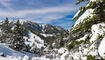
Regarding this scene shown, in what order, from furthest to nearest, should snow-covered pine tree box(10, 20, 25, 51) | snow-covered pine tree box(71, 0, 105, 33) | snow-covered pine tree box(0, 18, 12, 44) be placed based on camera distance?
snow-covered pine tree box(0, 18, 12, 44) → snow-covered pine tree box(10, 20, 25, 51) → snow-covered pine tree box(71, 0, 105, 33)

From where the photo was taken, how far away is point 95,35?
16.2ft

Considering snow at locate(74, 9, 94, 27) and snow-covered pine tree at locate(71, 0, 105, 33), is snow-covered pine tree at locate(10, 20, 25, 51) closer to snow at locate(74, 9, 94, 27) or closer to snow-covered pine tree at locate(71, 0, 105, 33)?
snow-covered pine tree at locate(71, 0, 105, 33)

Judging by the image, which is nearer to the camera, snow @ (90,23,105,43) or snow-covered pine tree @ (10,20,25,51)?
snow @ (90,23,105,43)

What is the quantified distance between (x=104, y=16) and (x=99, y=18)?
0.93ft

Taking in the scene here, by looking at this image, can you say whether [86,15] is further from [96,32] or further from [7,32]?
[7,32]

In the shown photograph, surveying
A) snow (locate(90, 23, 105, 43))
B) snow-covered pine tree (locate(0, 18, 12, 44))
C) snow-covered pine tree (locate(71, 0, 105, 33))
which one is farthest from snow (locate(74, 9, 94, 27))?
snow-covered pine tree (locate(0, 18, 12, 44))

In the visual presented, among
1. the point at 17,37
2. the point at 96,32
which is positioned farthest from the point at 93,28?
the point at 17,37

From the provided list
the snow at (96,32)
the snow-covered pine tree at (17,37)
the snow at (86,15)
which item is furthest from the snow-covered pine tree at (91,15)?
the snow-covered pine tree at (17,37)

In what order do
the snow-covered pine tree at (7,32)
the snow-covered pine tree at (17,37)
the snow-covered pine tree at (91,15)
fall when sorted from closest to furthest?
1. the snow-covered pine tree at (91,15)
2. the snow-covered pine tree at (17,37)
3. the snow-covered pine tree at (7,32)

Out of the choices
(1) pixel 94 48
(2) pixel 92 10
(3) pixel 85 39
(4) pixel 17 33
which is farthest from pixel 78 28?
(4) pixel 17 33

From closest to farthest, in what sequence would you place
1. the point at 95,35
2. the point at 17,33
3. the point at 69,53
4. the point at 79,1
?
the point at 95,35, the point at 79,1, the point at 69,53, the point at 17,33

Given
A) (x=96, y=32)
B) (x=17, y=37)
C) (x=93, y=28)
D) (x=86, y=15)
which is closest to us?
(x=96, y=32)

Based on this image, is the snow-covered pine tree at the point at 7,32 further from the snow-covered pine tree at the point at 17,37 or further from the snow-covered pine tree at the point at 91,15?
the snow-covered pine tree at the point at 91,15

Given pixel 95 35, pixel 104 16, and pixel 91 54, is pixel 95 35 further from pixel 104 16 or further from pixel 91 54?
pixel 104 16
